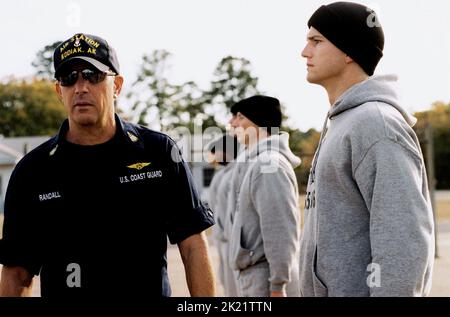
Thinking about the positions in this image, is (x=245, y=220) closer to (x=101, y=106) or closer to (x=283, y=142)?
(x=283, y=142)

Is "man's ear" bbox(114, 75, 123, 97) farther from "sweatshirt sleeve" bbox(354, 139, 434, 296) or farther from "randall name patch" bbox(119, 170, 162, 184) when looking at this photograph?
"sweatshirt sleeve" bbox(354, 139, 434, 296)

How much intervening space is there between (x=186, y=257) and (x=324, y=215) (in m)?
0.93

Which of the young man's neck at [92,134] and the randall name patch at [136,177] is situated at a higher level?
the young man's neck at [92,134]

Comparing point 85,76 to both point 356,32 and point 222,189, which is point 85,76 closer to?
point 356,32

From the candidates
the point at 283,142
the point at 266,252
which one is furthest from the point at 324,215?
the point at 283,142

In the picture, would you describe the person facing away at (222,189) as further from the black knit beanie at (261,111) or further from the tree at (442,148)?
the tree at (442,148)

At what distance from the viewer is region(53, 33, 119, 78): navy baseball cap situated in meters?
3.47

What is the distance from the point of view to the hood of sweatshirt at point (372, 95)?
277 cm

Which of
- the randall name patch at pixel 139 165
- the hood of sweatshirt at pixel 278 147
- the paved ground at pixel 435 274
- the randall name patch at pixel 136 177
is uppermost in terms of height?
the hood of sweatshirt at pixel 278 147

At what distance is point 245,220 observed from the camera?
5402 millimetres

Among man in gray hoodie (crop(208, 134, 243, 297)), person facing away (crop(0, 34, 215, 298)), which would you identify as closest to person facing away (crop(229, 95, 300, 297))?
person facing away (crop(0, 34, 215, 298))

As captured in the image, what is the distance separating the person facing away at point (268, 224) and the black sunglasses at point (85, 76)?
6.59 feet

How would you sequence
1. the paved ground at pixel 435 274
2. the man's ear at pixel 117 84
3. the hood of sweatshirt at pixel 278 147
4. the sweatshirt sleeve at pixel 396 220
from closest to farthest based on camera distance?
the sweatshirt sleeve at pixel 396 220, the man's ear at pixel 117 84, the hood of sweatshirt at pixel 278 147, the paved ground at pixel 435 274

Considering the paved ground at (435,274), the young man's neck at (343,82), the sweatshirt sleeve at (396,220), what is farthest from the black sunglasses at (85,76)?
the paved ground at (435,274)
